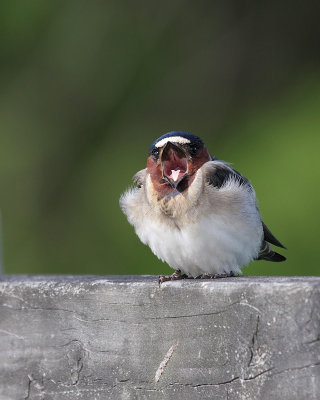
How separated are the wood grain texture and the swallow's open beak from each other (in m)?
0.61

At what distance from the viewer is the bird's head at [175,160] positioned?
275cm

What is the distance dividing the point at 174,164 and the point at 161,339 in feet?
2.97

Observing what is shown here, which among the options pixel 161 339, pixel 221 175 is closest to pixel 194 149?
pixel 221 175

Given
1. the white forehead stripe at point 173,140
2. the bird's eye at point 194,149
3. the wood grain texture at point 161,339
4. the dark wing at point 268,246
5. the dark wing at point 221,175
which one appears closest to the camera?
the wood grain texture at point 161,339

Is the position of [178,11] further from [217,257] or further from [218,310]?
[218,310]

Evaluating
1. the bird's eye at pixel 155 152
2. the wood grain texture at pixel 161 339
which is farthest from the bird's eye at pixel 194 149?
the wood grain texture at pixel 161 339

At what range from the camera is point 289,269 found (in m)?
4.68

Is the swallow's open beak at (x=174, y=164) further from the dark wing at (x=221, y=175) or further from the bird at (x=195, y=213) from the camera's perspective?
the dark wing at (x=221, y=175)

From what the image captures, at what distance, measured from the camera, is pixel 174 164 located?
9.32 feet

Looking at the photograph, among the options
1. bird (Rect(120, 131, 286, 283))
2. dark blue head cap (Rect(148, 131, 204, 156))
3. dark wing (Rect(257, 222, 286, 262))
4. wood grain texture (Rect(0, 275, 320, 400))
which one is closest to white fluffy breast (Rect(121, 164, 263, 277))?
bird (Rect(120, 131, 286, 283))

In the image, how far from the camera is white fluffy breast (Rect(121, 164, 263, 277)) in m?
2.90

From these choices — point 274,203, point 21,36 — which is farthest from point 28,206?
point 274,203

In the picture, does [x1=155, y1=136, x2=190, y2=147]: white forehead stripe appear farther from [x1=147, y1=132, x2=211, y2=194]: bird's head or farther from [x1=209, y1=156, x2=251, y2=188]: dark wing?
[x1=209, y1=156, x2=251, y2=188]: dark wing

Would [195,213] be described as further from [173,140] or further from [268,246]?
[268,246]
